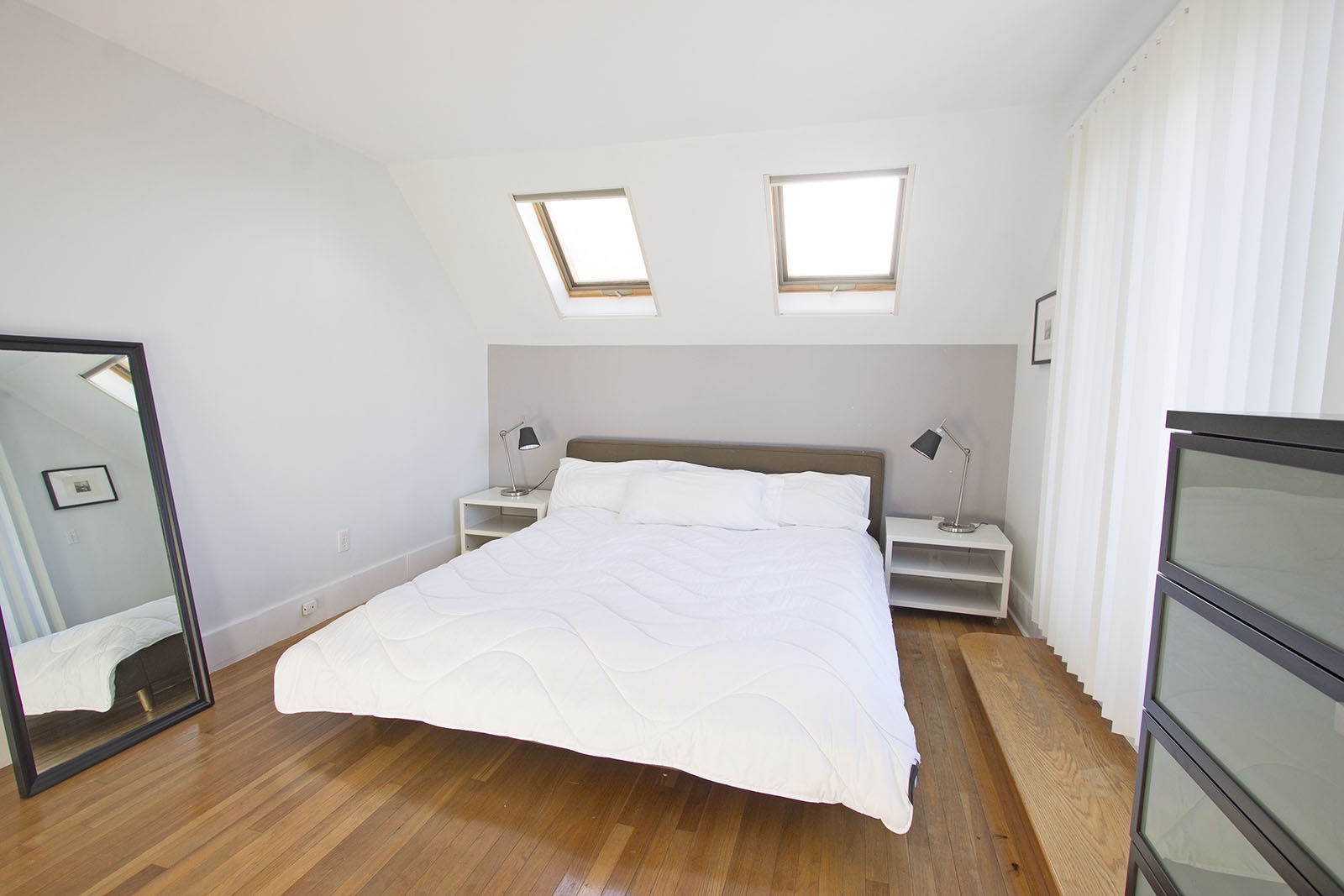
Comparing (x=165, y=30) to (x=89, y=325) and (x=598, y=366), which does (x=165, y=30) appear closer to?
(x=89, y=325)

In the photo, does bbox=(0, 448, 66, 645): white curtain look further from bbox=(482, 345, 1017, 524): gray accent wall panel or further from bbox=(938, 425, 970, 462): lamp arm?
bbox=(938, 425, 970, 462): lamp arm

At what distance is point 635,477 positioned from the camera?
3.50 metres

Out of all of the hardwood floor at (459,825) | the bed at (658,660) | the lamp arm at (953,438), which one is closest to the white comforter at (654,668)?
the bed at (658,660)

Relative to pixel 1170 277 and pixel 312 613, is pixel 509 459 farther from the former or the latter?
pixel 1170 277

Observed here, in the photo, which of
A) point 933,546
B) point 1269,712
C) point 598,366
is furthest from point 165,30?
point 933,546

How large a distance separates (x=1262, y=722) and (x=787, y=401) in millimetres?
3012

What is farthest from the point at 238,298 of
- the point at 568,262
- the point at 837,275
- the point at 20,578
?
the point at 837,275

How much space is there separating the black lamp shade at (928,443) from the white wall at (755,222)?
0.60 metres

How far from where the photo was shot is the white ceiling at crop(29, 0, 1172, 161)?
1870mm

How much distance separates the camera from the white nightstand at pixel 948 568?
122 inches

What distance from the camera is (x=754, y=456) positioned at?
12.2ft

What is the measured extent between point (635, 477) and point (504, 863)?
2.12 m

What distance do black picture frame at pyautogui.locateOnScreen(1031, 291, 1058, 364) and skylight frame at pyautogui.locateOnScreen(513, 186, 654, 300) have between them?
1.99 meters

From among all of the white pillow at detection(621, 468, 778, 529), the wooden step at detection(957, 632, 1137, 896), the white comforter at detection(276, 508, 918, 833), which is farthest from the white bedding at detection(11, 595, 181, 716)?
the wooden step at detection(957, 632, 1137, 896)
